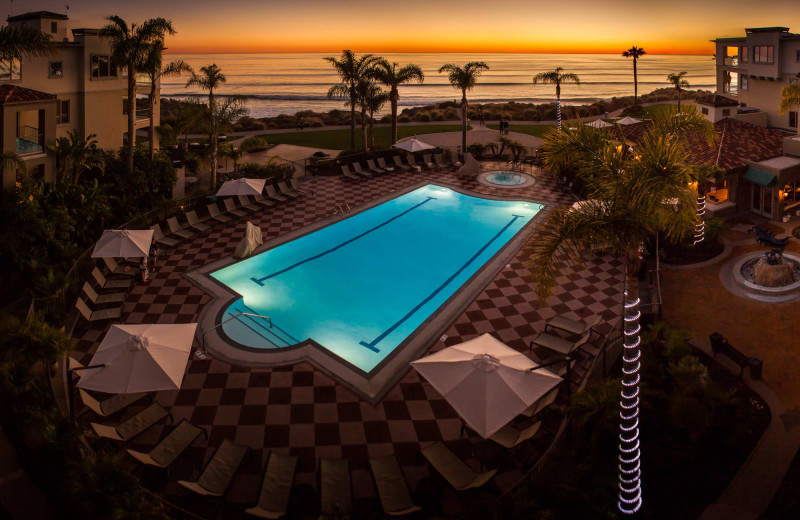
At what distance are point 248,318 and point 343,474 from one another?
22.8ft

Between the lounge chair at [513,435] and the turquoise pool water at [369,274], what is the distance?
13.0ft

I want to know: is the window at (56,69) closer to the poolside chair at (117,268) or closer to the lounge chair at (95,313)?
the poolside chair at (117,268)

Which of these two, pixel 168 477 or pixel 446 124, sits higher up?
pixel 446 124

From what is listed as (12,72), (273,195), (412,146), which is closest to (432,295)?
(273,195)

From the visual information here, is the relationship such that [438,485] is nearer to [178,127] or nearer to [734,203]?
Answer: [734,203]

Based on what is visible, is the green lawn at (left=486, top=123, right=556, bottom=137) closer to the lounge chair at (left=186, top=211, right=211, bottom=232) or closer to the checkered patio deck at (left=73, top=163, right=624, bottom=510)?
the checkered patio deck at (left=73, top=163, right=624, bottom=510)

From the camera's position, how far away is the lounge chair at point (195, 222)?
1977cm

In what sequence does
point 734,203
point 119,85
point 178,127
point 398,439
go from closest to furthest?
1. point 398,439
2. point 734,203
3. point 119,85
4. point 178,127

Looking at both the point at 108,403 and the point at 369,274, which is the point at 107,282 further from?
the point at 369,274

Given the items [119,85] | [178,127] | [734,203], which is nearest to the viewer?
[734,203]

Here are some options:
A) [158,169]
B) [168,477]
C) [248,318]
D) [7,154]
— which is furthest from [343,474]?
[158,169]

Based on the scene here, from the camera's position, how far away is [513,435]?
31.2 feet

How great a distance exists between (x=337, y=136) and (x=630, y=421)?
35.0m

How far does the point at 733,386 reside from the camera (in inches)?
454
